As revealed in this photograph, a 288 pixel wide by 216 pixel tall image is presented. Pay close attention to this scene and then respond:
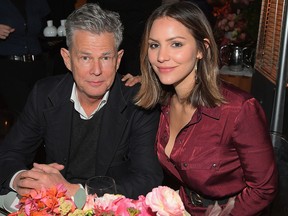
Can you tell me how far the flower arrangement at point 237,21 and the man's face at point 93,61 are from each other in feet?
9.21

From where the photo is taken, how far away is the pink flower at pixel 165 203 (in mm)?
917

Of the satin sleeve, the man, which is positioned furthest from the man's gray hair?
the satin sleeve

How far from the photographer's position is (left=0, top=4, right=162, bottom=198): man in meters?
1.86

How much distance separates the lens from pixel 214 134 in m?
1.72

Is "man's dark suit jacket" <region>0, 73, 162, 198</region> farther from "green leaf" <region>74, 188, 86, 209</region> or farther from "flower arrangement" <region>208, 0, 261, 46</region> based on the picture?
"flower arrangement" <region>208, 0, 261, 46</region>

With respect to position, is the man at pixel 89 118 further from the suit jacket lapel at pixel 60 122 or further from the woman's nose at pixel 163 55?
the woman's nose at pixel 163 55

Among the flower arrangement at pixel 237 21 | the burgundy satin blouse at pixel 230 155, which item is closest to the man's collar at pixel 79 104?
the burgundy satin blouse at pixel 230 155

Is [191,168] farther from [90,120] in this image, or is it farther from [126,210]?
[126,210]

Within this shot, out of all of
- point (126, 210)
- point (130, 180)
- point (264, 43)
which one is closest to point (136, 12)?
point (264, 43)

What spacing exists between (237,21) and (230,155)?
119 inches

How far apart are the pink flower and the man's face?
102 centimetres

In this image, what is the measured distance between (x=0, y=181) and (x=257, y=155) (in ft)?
3.74

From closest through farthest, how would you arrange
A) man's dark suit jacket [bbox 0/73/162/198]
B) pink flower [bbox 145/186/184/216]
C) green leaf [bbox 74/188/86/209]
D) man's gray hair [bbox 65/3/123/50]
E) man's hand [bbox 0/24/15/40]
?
1. pink flower [bbox 145/186/184/216]
2. green leaf [bbox 74/188/86/209]
3. man's gray hair [bbox 65/3/123/50]
4. man's dark suit jacket [bbox 0/73/162/198]
5. man's hand [bbox 0/24/15/40]

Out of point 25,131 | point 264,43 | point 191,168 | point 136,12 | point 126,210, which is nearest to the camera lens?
point 126,210
